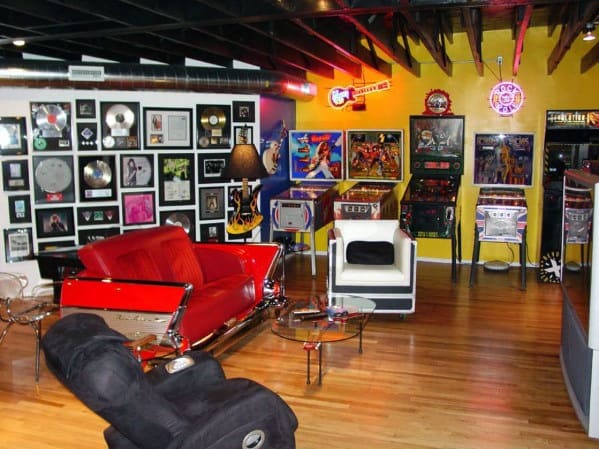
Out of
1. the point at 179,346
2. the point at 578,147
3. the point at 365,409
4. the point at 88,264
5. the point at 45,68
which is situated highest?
the point at 45,68

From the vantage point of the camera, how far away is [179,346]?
434cm

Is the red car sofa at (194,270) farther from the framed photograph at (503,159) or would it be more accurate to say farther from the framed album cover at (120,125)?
the framed photograph at (503,159)

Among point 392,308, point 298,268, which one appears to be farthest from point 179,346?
point 298,268

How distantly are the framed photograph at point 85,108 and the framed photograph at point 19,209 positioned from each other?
3.51ft

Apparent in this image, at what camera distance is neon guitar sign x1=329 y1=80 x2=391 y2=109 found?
860 cm

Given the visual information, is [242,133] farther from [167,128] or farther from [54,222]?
[54,222]

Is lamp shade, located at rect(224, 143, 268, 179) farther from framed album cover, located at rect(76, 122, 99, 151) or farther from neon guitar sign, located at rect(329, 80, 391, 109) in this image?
neon guitar sign, located at rect(329, 80, 391, 109)

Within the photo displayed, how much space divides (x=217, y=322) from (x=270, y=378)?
2.10 ft

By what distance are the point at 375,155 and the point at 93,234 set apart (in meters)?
3.85

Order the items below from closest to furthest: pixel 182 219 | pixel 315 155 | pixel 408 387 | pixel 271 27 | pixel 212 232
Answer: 1. pixel 408 387
2. pixel 271 27
3. pixel 182 219
4. pixel 212 232
5. pixel 315 155

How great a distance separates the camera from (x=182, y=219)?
7.83 metres

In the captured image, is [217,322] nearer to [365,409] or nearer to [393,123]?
[365,409]

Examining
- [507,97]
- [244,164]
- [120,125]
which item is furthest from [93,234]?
[507,97]

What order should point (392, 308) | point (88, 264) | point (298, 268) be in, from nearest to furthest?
point (88, 264), point (392, 308), point (298, 268)
